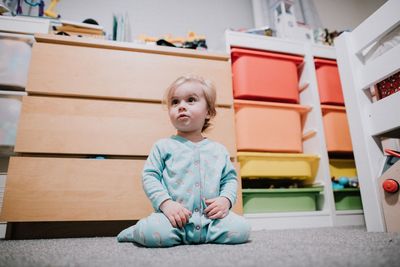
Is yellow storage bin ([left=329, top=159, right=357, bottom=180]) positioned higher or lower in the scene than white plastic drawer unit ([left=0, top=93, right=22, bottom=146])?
lower

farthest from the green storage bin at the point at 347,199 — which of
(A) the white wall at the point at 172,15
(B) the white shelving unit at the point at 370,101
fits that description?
(A) the white wall at the point at 172,15

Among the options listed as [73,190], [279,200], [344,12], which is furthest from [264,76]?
[344,12]

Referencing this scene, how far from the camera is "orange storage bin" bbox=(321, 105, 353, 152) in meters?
1.37

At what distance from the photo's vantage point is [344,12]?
229 cm

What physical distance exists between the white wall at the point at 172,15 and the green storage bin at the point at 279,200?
105 centimetres

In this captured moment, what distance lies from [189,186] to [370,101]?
2.41 ft

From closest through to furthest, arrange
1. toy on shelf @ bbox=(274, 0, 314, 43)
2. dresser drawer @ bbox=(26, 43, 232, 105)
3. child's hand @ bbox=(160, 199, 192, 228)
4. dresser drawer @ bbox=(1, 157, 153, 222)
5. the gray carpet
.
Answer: the gray carpet → child's hand @ bbox=(160, 199, 192, 228) → dresser drawer @ bbox=(1, 157, 153, 222) → dresser drawer @ bbox=(26, 43, 232, 105) → toy on shelf @ bbox=(274, 0, 314, 43)

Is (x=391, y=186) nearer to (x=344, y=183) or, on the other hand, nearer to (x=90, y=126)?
(x=344, y=183)

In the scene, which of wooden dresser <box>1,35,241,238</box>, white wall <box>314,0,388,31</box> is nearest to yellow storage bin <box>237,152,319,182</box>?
wooden dresser <box>1,35,241,238</box>

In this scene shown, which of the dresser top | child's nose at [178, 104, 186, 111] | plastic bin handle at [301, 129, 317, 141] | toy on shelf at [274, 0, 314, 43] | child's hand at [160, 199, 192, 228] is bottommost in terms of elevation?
child's hand at [160, 199, 192, 228]

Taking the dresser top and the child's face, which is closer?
the child's face

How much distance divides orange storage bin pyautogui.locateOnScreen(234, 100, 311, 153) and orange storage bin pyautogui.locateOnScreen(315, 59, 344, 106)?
217 millimetres

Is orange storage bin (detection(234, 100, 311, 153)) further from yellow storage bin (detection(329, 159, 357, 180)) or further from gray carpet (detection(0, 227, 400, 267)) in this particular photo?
gray carpet (detection(0, 227, 400, 267))

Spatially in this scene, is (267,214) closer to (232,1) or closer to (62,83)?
(62,83)
